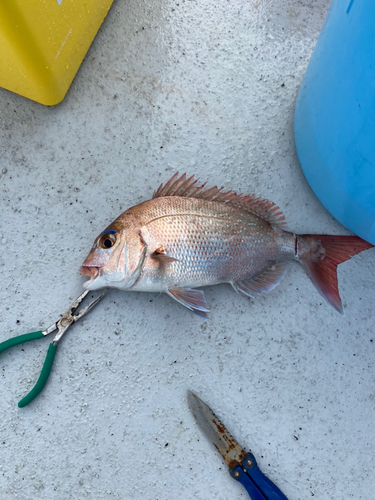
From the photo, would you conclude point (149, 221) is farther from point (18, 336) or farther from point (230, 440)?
point (230, 440)

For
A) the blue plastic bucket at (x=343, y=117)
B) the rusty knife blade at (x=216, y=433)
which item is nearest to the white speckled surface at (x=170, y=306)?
the rusty knife blade at (x=216, y=433)

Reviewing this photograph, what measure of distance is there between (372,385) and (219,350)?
0.51 meters

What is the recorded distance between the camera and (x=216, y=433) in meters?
1.13

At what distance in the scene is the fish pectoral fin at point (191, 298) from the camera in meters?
1.09

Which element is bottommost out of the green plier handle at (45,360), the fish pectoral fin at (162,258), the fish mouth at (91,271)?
the green plier handle at (45,360)

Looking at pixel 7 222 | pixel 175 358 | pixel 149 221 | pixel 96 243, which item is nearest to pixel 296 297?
pixel 175 358

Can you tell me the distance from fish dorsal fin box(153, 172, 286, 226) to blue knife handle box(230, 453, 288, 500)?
738mm

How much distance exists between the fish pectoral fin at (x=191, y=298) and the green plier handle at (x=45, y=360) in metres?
0.42

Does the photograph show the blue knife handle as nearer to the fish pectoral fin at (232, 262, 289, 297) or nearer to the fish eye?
the fish pectoral fin at (232, 262, 289, 297)

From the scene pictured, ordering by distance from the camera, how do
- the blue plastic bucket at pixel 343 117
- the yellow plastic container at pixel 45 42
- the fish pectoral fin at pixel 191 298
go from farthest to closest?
1. the fish pectoral fin at pixel 191 298
2. the yellow plastic container at pixel 45 42
3. the blue plastic bucket at pixel 343 117

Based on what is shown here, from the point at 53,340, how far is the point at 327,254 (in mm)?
898

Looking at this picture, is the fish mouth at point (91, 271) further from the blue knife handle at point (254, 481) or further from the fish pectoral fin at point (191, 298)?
the blue knife handle at point (254, 481)

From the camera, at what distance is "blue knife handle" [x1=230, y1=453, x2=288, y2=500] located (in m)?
1.07

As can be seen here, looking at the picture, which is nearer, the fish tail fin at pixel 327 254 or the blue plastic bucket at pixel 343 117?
A: the blue plastic bucket at pixel 343 117
